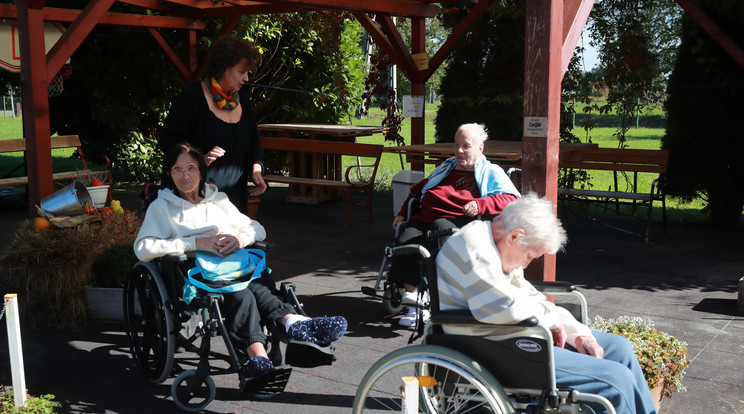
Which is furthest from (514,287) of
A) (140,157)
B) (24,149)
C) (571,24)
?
(140,157)

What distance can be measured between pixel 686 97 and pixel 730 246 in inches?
73.2

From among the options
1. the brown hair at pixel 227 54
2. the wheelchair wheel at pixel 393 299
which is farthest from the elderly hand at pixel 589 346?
the brown hair at pixel 227 54

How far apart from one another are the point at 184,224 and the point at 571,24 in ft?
6.79

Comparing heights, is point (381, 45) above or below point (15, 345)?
above

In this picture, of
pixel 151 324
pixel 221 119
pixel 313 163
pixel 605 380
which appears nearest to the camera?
pixel 605 380

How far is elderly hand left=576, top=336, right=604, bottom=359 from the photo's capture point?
299cm

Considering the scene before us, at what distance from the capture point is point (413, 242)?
16.1 feet

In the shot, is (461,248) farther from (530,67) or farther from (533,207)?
(530,67)

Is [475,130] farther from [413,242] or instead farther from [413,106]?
[413,106]

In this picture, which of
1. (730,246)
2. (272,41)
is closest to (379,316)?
(730,246)

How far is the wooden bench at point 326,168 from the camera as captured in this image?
28.5 ft

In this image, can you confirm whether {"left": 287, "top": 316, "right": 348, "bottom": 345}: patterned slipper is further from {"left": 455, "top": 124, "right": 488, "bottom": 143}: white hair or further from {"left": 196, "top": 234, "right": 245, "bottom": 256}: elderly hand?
{"left": 455, "top": 124, "right": 488, "bottom": 143}: white hair

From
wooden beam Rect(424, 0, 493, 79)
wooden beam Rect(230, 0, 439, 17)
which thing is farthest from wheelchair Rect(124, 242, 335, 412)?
wooden beam Rect(424, 0, 493, 79)

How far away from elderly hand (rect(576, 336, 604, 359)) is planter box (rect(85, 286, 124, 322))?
305 centimetres
